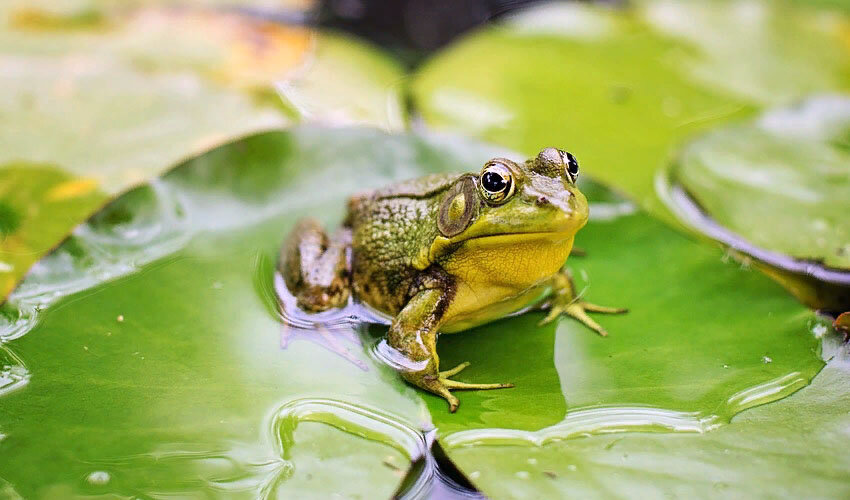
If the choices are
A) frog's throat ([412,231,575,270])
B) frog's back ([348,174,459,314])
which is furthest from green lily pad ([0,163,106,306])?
frog's throat ([412,231,575,270])

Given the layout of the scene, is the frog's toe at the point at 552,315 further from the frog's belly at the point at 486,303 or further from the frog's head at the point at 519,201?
the frog's head at the point at 519,201

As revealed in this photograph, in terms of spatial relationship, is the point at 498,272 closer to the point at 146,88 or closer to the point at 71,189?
the point at 71,189

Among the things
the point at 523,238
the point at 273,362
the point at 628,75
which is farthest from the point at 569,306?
the point at 628,75

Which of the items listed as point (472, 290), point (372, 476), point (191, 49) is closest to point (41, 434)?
point (372, 476)

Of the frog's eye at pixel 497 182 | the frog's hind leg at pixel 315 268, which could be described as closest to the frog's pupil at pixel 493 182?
the frog's eye at pixel 497 182

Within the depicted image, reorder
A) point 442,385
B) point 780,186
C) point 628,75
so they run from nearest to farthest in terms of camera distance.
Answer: point 442,385 < point 780,186 < point 628,75

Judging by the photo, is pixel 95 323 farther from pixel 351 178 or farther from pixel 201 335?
pixel 351 178

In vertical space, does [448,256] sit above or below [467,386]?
above
